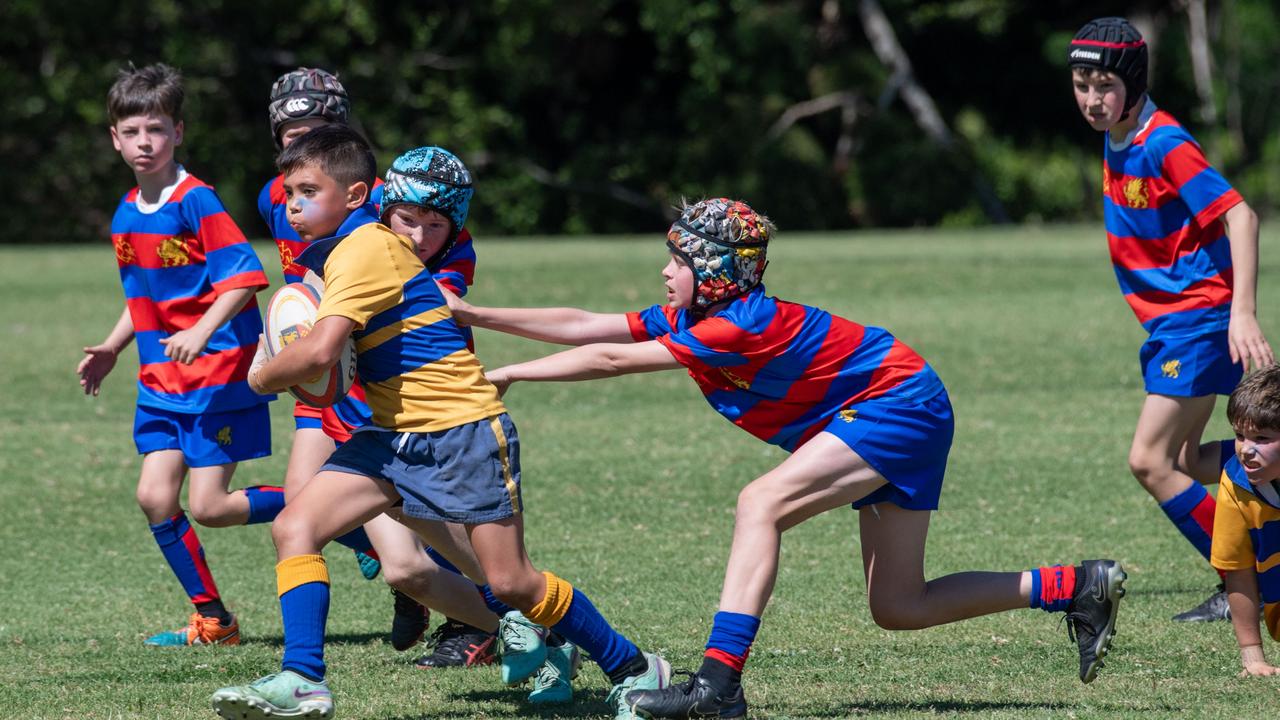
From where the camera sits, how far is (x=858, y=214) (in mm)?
36656

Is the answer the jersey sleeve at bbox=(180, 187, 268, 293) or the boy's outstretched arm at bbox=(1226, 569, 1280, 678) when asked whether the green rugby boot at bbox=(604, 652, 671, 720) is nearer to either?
the boy's outstretched arm at bbox=(1226, 569, 1280, 678)

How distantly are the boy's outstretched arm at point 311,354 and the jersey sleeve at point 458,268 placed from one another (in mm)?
781

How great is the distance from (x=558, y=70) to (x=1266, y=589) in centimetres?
3381

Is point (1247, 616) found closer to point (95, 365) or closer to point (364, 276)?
point (364, 276)

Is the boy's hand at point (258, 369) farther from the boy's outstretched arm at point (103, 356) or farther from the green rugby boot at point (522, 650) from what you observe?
the boy's outstretched arm at point (103, 356)

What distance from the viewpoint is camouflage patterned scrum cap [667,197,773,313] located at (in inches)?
181

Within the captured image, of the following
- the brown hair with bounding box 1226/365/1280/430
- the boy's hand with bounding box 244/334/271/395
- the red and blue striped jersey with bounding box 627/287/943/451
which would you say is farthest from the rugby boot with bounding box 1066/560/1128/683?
the boy's hand with bounding box 244/334/271/395

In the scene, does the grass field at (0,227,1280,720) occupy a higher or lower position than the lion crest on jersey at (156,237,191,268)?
lower

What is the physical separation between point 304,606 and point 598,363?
99 cm

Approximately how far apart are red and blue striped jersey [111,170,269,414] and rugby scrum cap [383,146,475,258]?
1218 millimetres

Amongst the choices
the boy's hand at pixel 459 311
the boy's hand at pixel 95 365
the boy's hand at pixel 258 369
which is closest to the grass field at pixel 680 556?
the boy's hand at pixel 95 365

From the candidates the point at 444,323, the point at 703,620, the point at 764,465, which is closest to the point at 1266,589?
the point at 703,620

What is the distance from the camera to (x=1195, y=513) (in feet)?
19.6

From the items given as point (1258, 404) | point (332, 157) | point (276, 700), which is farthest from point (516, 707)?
point (1258, 404)
